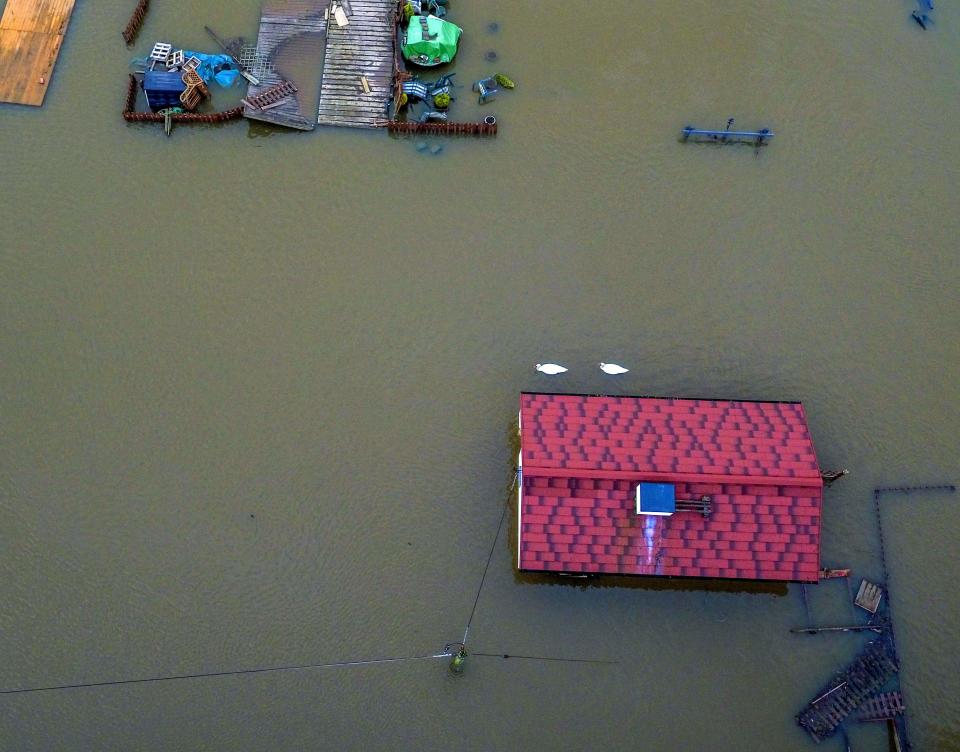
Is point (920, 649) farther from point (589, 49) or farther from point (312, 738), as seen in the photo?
point (589, 49)

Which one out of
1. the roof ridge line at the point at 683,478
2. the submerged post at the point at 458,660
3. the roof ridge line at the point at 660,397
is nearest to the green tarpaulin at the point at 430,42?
the roof ridge line at the point at 660,397

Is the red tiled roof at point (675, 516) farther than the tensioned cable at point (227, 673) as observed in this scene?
No

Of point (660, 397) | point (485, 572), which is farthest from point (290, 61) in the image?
point (485, 572)

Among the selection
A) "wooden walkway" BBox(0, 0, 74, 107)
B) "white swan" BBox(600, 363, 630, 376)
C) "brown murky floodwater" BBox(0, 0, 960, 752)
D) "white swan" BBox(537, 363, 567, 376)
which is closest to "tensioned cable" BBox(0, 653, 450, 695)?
"brown murky floodwater" BBox(0, 0, 960, 752)

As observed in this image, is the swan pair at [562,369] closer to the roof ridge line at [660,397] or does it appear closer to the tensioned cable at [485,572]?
the roof ridge line at [660,397]

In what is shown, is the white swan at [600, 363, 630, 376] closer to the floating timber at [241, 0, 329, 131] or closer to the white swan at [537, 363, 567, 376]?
the white swan at [537, 363, 567, 376]

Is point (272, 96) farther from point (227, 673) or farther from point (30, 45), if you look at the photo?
point (227, 673)
